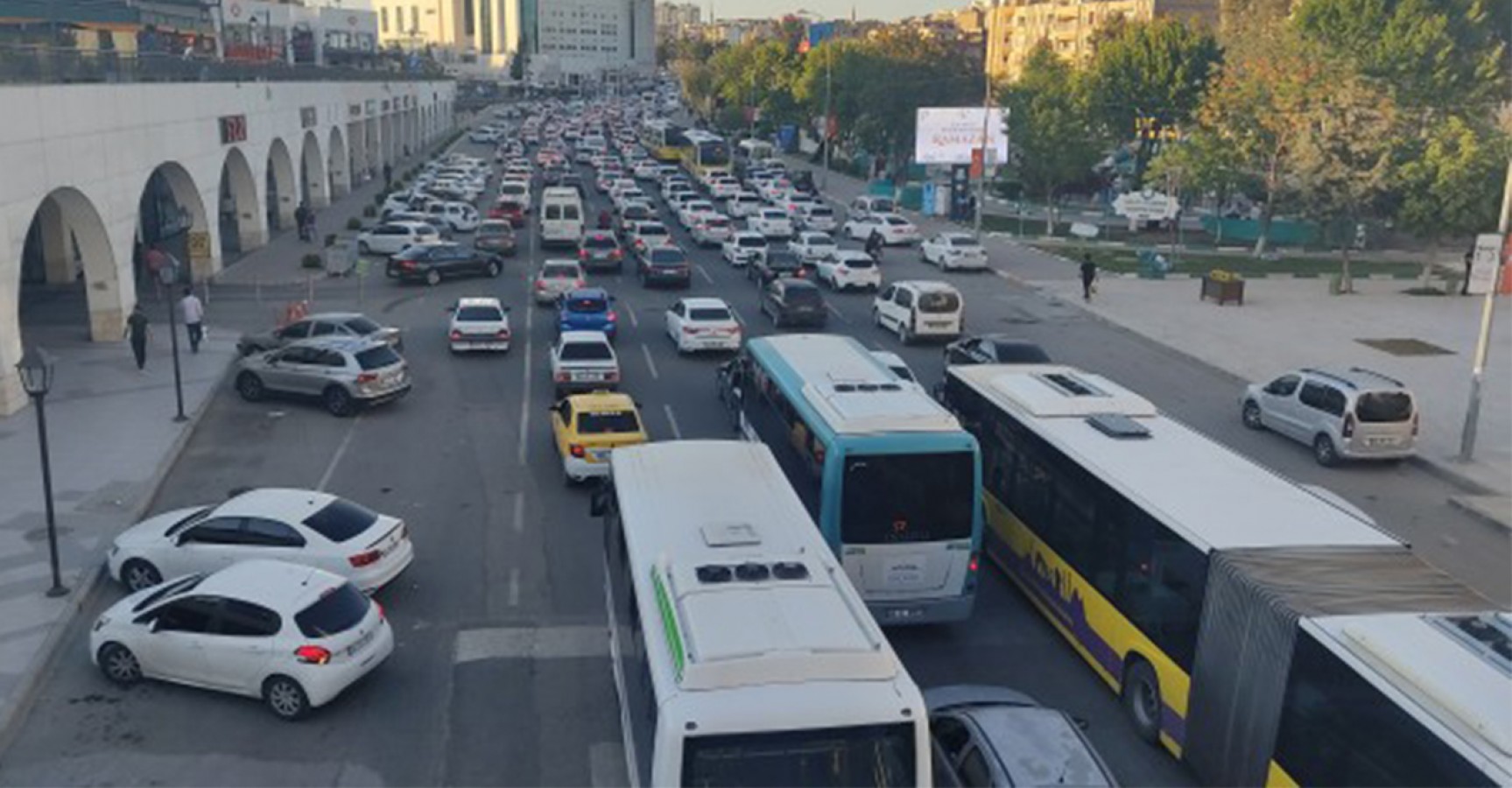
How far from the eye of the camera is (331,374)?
24.5 meters

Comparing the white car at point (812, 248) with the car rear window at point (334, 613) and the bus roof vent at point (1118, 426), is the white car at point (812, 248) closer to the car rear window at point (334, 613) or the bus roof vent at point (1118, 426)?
the bus roof vent at point (1118, 426)

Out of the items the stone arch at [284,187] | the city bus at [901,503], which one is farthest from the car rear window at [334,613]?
the stone arch at [284,187]

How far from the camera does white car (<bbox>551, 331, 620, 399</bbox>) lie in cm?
2511

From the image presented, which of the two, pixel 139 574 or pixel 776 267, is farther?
pixel 776 267

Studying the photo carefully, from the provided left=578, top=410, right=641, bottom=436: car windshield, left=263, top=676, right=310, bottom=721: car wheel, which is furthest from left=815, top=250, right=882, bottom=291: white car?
left=263, top=676, right=310, bottom=721: car wheel

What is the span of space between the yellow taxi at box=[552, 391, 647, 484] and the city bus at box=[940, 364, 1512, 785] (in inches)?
252

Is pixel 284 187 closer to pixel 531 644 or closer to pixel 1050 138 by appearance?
pixel 1050 138

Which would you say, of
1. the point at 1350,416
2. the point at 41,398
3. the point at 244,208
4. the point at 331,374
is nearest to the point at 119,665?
the point at 41,398

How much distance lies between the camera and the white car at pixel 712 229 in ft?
166

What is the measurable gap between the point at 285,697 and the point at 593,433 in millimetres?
8036

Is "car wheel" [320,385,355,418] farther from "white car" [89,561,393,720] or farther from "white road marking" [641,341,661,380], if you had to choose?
"white car" [89,561,393,720]

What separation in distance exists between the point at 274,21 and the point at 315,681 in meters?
116

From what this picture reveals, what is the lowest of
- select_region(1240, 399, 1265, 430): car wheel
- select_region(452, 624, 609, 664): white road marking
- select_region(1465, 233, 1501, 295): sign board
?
select_region(452, 624, 609, 664): white road marking

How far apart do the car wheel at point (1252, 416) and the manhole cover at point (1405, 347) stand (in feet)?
32.6
